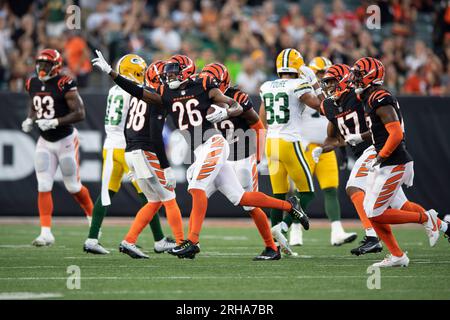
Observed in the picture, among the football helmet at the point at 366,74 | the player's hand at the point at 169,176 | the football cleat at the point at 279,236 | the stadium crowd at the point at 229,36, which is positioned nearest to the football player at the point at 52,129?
the player's hand at the point at 169,176

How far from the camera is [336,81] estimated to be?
9875mm

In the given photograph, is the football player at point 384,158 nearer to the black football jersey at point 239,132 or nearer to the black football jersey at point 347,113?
the black football jersey at point 347,113

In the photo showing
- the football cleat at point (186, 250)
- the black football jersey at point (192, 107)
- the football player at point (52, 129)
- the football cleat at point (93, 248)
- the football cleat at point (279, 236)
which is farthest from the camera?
the football player at point (52, 129)

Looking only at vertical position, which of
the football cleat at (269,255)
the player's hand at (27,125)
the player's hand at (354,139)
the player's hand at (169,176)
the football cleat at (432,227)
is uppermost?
the player's hand at (354,139)

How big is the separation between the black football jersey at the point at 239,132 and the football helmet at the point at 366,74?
1.25m

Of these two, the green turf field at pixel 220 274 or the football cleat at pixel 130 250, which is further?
the football cleat at pixel 130 250

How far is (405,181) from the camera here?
8.79 m

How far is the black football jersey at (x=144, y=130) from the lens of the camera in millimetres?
9328

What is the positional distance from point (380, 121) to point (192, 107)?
178 cm

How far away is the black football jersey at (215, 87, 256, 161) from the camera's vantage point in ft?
31.3

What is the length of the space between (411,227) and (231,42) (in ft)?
17.4

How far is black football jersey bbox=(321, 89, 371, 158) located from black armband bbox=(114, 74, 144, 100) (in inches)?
81.1
